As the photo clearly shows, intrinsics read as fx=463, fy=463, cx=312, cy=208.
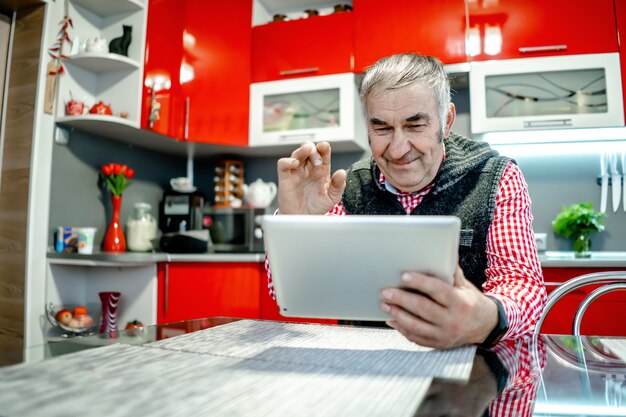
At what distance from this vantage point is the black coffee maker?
2686 mm

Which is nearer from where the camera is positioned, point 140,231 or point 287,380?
point 287,380

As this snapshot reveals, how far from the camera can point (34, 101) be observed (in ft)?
6.79

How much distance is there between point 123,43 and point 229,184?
98 centimetres

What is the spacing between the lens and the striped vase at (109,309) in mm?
2107

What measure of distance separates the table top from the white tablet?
0.07m

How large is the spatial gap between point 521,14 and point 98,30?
7.10 feet

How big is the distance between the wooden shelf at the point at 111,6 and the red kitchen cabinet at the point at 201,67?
8 cm

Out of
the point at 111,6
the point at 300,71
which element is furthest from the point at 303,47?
the point at 111,6

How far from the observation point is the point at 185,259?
2.21m

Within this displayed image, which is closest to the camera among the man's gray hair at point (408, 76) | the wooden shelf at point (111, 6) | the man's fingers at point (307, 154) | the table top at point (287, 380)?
the table top at point (287, 380)

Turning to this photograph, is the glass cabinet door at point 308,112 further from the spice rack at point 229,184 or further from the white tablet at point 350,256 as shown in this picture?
the white tablet at point 350,256

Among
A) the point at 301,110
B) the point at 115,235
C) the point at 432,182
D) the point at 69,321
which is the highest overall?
the point at 301,110

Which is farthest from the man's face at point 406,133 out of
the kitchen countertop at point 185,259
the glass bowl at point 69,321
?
the glass bowl at point 69,321

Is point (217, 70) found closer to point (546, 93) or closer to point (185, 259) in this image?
point (185, 259)
